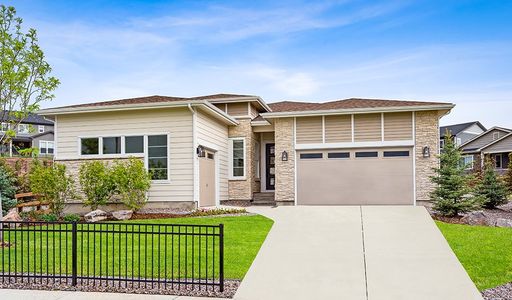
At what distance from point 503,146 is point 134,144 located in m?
30.4

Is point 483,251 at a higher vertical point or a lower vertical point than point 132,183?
lower

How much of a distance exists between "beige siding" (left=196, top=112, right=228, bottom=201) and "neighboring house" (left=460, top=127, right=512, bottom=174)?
68.2ft

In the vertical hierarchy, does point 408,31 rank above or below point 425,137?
above

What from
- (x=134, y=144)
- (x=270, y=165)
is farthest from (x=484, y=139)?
(x=134, y=144)

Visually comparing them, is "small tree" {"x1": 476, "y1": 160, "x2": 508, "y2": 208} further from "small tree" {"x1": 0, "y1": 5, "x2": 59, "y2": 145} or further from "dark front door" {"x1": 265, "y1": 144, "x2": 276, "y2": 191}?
"small tree" {"x1": 0, "y1": 5, "x2": 59, "y2": 145}

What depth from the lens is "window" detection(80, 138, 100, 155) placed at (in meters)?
16.9

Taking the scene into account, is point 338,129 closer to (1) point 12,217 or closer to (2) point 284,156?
(2) point 284,156

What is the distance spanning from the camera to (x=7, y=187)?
15.7 m

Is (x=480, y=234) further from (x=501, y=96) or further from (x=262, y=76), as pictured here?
(x=501, y=96)

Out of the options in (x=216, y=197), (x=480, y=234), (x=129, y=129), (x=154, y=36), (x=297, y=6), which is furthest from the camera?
(x=216, y=197)

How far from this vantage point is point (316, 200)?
688 inches

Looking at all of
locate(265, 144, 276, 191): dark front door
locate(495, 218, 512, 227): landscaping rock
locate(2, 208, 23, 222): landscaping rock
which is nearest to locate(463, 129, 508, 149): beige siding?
locate(265, 144, 276, 191): dark front door

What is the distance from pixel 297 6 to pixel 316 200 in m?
7.45

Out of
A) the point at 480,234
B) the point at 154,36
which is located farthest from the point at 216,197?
the point at 480,234
